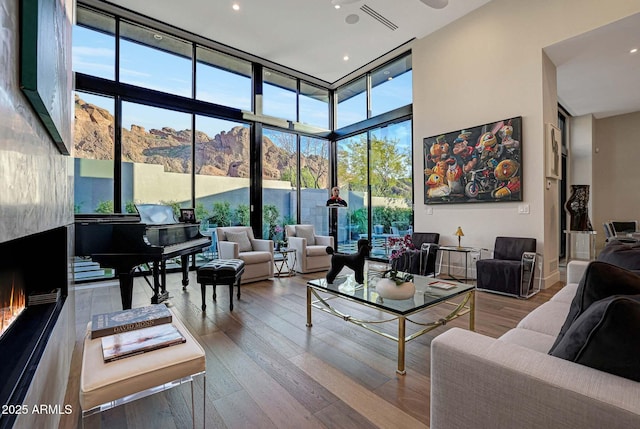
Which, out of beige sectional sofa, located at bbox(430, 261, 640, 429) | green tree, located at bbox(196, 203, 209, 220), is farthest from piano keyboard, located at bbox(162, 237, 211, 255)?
beige sectional sofa, located at bbox(430, 261, 640, 429)

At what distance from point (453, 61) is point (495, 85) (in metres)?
0.87

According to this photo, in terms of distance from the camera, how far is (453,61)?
15.8 feet

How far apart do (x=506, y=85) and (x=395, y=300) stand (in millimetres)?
3911

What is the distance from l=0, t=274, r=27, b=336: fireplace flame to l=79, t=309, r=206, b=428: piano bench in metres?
0.32

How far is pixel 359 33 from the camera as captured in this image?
5129mm

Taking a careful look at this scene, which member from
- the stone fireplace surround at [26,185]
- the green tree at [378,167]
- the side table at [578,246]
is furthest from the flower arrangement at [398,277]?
the side table at [578,246]

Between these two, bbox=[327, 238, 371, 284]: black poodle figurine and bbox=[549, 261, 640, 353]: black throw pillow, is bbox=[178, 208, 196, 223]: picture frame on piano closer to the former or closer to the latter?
bbox=[327, 238, 371, 284]: black poodle figurine

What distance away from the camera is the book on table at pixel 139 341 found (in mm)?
1288

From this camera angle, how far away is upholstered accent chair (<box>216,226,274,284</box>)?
13.9 ft

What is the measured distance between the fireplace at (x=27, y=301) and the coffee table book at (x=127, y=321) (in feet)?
0.62

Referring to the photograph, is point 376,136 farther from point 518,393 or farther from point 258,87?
point 518,393

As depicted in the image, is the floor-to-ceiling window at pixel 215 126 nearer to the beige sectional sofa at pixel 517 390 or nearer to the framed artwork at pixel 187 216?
the framed artwork at pixel 187 216

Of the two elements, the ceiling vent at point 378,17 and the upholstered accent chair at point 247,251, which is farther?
the ceiling vent at point 378,17

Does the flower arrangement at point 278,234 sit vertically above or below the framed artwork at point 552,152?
below
